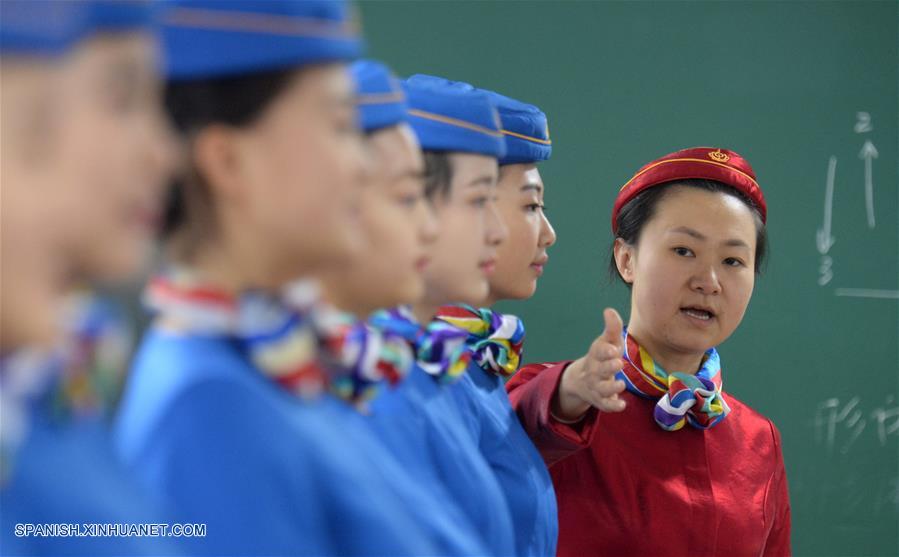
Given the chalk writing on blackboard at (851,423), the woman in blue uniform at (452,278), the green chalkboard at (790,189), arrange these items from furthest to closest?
the chalk writing on blackboard at (851,423), the green chalkboard at (790,189), the woman in blue uniform at (452,278)

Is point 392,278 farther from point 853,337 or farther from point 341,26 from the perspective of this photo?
point 853,337

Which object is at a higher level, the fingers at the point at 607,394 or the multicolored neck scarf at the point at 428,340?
the multicolored neck scarf at the point at 428,340

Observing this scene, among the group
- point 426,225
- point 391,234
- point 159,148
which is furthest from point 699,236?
point 159,148

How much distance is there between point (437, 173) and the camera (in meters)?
1.55

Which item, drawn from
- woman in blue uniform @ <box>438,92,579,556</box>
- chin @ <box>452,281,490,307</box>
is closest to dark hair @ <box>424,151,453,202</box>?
chin @ <box>452,281,490,307</box>

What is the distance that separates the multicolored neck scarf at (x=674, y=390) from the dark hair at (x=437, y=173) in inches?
33.0

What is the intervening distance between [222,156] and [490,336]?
Answer: 936 mm

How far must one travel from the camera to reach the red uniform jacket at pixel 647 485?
2.09m

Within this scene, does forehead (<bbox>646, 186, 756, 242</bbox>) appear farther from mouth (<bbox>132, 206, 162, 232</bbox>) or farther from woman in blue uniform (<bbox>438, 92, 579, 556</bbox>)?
mouth (<bbox>132, 206, 162, 232</bbox>)

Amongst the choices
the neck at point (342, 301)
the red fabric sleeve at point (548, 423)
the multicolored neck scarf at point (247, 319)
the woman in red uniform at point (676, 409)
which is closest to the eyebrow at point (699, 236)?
the woman in red uniform at point (676, 409)

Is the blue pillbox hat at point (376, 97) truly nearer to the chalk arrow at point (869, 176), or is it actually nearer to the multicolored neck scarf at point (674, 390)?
the multicolored neck scarf at point (674, 390)

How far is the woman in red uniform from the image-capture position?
2.11 meters

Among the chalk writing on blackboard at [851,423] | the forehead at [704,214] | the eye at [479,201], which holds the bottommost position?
the chalk writing on blackboard at [851,423]

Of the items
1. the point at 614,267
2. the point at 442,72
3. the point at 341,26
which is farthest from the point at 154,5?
the point at 442,72
